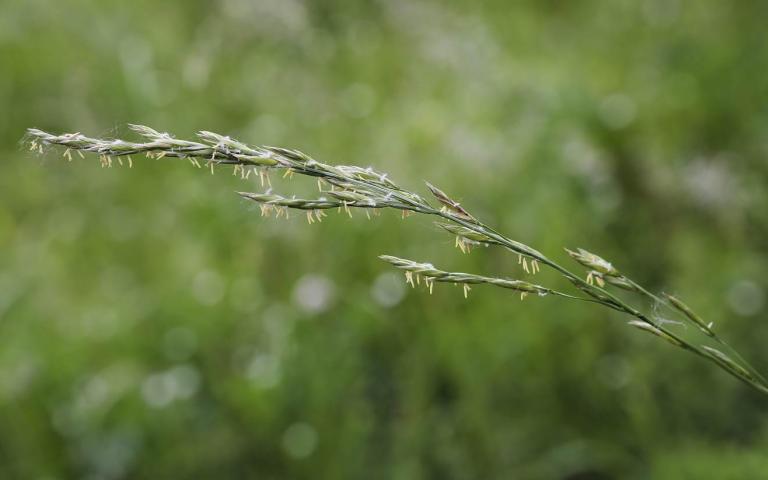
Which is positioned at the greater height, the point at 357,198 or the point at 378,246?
the point at 378,246

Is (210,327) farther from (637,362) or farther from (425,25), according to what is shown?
(425,25)

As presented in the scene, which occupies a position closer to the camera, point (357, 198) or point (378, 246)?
point (357, 198)

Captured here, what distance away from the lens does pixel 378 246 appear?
285cm

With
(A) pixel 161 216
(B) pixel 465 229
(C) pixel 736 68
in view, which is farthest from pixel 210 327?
(C) pixel 736 68

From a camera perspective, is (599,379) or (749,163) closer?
(599,379)

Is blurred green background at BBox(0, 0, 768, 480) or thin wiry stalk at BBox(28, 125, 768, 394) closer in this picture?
thin wiry stalk at BBox(28, 125, 768, 394)

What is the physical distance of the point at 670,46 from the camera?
12.8ft

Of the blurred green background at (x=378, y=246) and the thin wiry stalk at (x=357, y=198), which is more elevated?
the blurred green background at (x=378, y=246)

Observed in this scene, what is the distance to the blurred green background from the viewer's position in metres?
2.24

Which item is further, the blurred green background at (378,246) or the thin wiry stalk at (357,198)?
the blurred green background at (378,246)

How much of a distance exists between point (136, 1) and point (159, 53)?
0.62 m

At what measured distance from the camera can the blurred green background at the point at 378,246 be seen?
224 centimetres

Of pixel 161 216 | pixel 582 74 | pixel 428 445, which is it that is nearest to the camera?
pixel 428 445

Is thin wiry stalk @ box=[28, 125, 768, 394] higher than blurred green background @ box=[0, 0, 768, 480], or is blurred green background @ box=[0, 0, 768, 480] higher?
blurred green background @ box=[0, 0, 768, 480]
